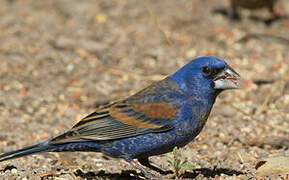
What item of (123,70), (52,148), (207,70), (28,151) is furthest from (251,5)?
(28,151)

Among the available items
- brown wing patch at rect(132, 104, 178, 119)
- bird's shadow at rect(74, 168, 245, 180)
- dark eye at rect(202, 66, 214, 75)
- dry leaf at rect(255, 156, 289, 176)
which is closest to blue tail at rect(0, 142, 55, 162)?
bird's shadow at rect(74, 168, 245, 180)

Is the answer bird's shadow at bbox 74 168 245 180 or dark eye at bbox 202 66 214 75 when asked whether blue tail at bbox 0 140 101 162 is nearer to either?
bird's shadow at bbox 74 168 245 180

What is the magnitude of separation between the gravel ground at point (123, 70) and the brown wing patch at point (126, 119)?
43 cm

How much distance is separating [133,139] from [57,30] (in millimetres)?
4047

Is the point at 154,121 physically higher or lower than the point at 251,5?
higher

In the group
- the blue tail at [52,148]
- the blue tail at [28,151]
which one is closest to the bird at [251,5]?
the blue tail at [52,148]

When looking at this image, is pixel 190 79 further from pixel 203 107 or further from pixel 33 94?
pixel 33 94

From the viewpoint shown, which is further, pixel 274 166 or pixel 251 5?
pixel 251 5

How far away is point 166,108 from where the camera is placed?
13.9ft

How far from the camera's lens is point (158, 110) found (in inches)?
169

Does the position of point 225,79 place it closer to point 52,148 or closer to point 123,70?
point 52,148

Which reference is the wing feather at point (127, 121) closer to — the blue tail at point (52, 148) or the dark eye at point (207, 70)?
the blue tail at point (52, 148)

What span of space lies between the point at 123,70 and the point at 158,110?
2684mm

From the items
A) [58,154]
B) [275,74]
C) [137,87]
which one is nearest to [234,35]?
[275,74]
